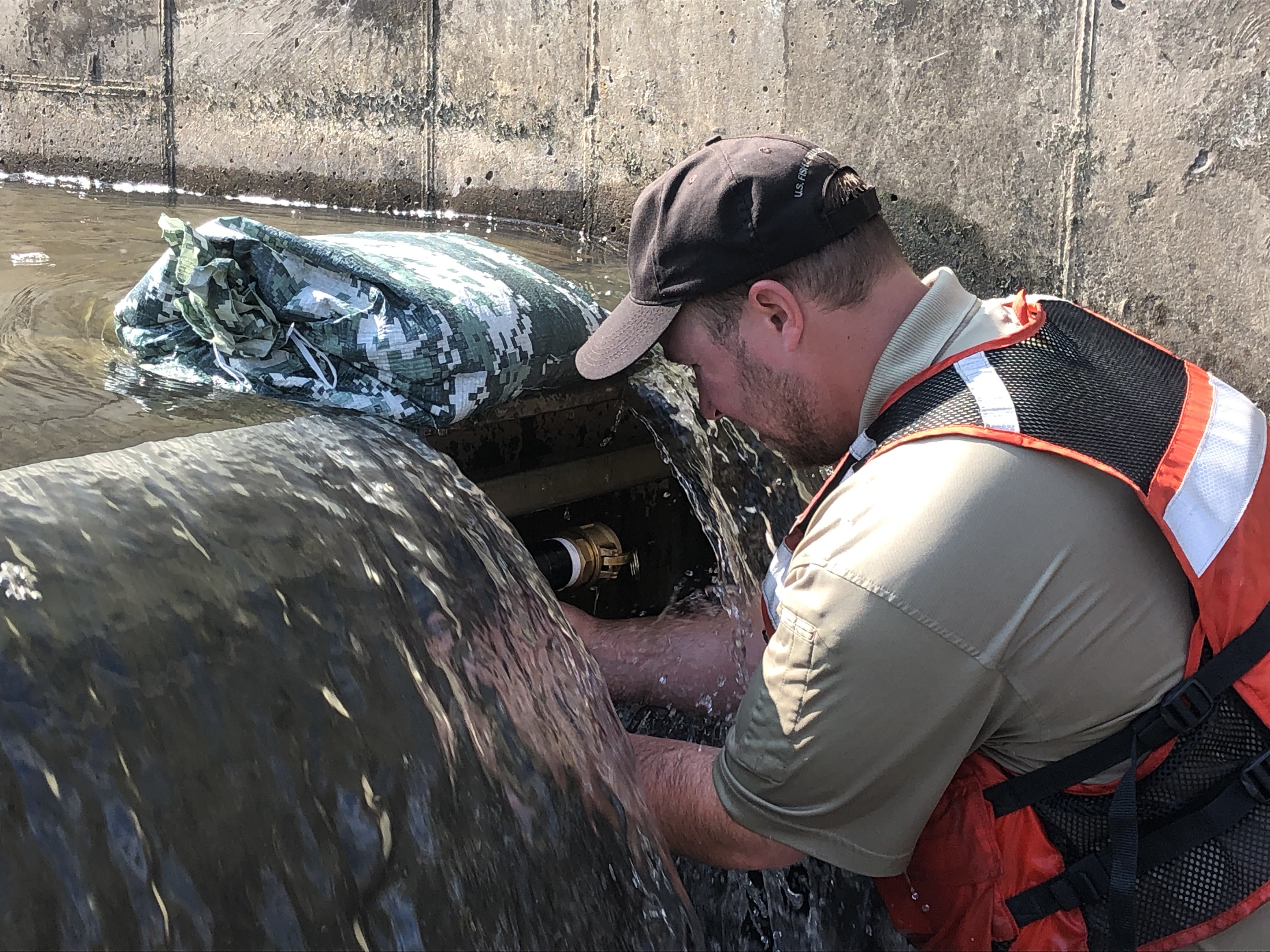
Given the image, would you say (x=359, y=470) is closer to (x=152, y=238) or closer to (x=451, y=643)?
(x=451, y=643)

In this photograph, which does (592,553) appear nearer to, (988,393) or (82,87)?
(988,393)

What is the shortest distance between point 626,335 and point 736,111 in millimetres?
1922

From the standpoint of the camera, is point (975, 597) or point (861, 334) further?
point (861, 334)

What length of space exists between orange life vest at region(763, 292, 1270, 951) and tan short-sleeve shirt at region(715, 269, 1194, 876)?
0.11 ft

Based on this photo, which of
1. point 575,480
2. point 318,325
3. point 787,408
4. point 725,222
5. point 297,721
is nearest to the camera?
point 297,721

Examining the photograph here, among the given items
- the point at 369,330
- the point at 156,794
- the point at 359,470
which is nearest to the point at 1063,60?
the point at 369,330

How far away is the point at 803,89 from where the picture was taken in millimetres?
3318

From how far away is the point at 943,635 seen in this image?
1.38 m

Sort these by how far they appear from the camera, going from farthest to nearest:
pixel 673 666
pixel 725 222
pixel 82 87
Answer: pixel 82 87, pixel 673 666, pixel 725 222

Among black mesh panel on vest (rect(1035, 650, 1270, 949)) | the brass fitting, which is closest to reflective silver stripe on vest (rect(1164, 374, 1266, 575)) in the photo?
black mesh panel on vest (rect(1035, 650, 1270, 949))

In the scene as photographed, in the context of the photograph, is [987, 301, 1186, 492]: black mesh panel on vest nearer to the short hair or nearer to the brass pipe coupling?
the short hair

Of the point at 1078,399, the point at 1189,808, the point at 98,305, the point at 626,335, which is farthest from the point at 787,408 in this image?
the point at 98,305

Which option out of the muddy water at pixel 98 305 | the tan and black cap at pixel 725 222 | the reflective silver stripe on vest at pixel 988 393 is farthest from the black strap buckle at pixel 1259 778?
the muddy water at pixel 98 305

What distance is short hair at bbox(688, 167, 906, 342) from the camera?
167cm
